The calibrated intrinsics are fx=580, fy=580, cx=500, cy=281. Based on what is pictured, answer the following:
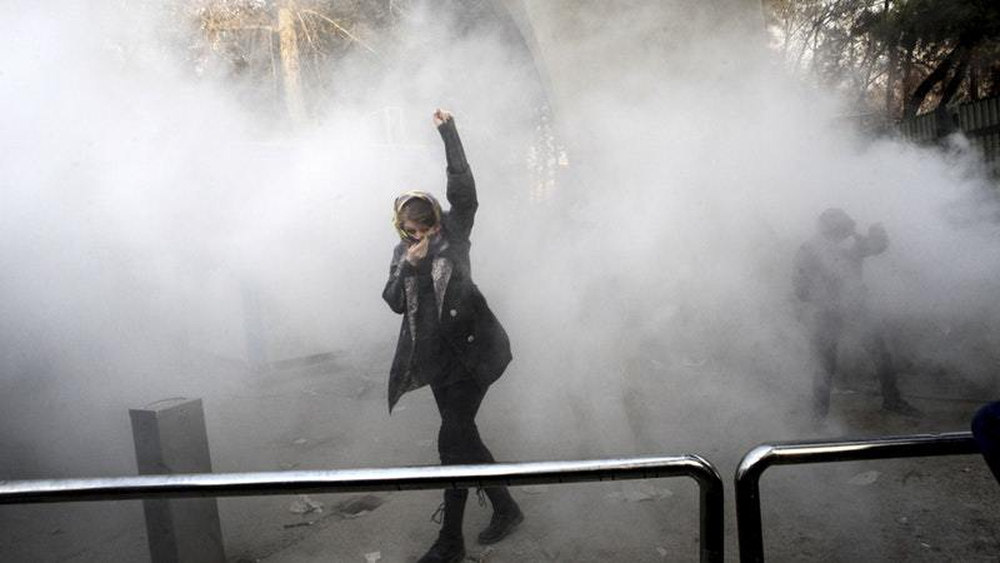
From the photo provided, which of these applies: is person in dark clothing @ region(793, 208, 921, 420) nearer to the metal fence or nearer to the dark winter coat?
the metal fence

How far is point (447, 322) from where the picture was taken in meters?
2.42

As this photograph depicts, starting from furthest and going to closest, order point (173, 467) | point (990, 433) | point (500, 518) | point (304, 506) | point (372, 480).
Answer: point (304, 506), point (500, 518), point (173, 467), point (372, 480), point (990, 433)

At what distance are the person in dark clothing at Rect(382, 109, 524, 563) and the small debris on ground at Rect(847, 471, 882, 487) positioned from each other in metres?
1.89

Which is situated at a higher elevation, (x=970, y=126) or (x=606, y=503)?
(x=970, y=126)

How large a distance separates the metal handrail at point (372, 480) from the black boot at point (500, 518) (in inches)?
63.9

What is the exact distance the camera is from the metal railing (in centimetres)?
113

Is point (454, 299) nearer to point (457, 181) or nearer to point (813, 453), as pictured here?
point (457, 181)

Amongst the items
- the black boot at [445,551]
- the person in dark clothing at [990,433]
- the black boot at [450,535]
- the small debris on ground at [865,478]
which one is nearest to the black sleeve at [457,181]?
the black boot at [450,535]

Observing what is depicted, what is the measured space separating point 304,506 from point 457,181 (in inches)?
73.8

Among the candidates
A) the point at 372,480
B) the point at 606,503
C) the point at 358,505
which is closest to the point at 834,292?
the point at 606,503

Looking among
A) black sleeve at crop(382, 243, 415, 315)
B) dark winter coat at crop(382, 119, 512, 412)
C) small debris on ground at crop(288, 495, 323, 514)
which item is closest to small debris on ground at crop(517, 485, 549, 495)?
dark winter coat at crop(382, 119, 512, 412)

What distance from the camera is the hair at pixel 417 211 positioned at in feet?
7.90

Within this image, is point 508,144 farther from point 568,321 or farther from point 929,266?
point 929,266

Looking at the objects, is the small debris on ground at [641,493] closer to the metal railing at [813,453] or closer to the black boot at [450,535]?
the black boot at [450,535]
